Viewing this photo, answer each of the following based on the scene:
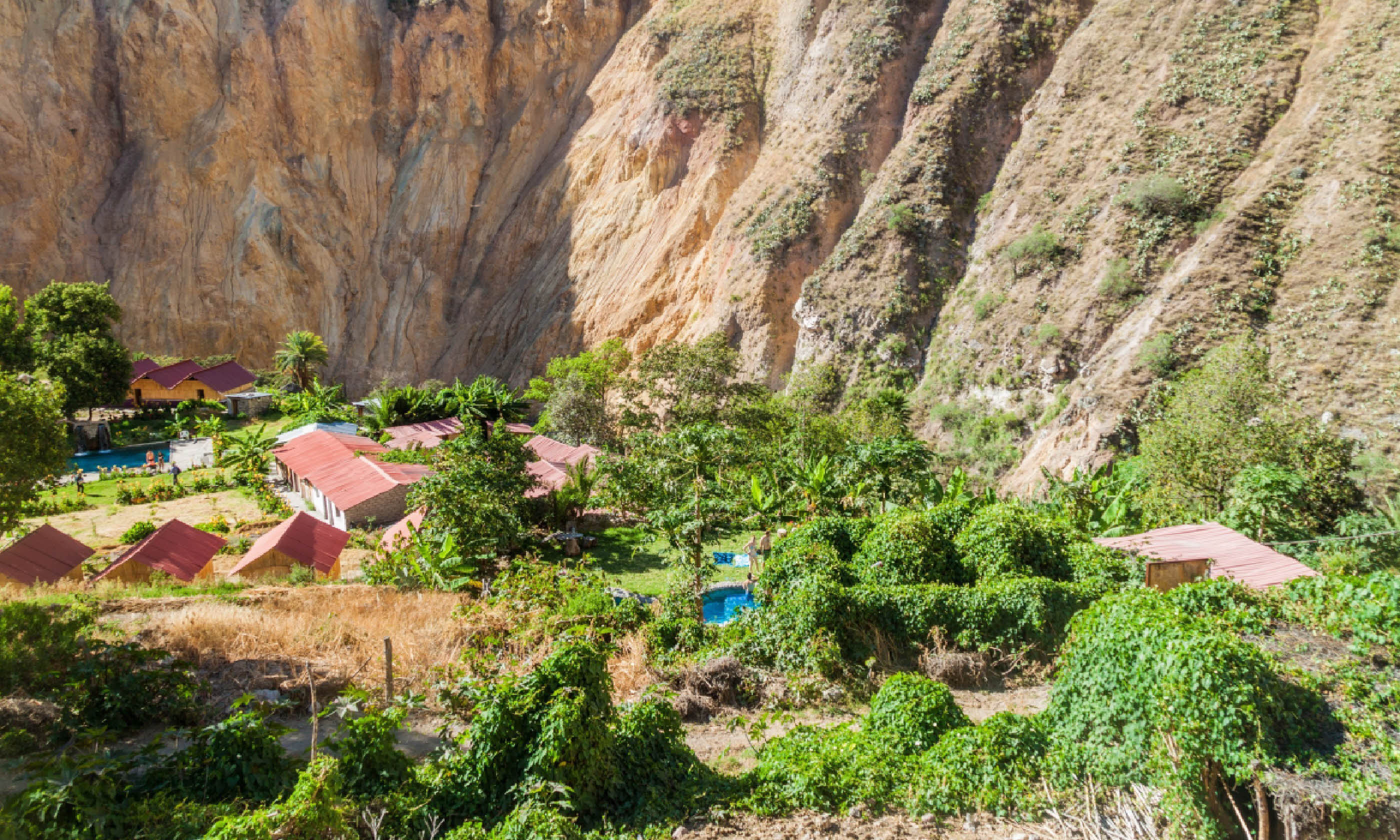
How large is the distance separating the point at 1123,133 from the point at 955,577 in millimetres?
21279

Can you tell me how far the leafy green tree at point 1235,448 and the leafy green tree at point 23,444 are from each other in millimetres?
22365

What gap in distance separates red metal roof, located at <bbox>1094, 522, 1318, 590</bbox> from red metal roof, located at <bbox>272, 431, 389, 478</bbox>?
22511 millimetres

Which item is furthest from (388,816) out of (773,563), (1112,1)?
(1112,1)

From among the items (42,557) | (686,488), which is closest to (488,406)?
(42,557)

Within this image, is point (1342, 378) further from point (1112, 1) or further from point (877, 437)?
point (1112, 1)

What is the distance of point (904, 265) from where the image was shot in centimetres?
3133

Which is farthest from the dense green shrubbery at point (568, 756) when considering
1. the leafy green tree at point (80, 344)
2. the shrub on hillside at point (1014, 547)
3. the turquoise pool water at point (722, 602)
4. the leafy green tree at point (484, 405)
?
the leafy green tree at point (80, 344)

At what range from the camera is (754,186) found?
38.2 m

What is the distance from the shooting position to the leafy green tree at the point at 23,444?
14.1m

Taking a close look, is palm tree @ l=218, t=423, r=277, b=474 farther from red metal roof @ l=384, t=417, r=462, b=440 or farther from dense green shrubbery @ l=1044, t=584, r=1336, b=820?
dense green shrubbery @ l=1044, t=584, r=1336, b=820

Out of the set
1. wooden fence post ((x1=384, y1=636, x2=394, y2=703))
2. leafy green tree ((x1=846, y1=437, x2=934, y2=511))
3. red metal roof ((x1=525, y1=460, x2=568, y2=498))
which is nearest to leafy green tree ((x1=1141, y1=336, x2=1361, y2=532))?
leafy green tree ((x1=846, y1=437, x2=934, y2=511))

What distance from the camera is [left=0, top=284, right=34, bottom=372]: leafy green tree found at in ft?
108

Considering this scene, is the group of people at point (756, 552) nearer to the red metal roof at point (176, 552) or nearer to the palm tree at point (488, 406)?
the red metal roof at point (176, 552)

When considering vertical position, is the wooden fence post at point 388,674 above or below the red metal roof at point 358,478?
above
